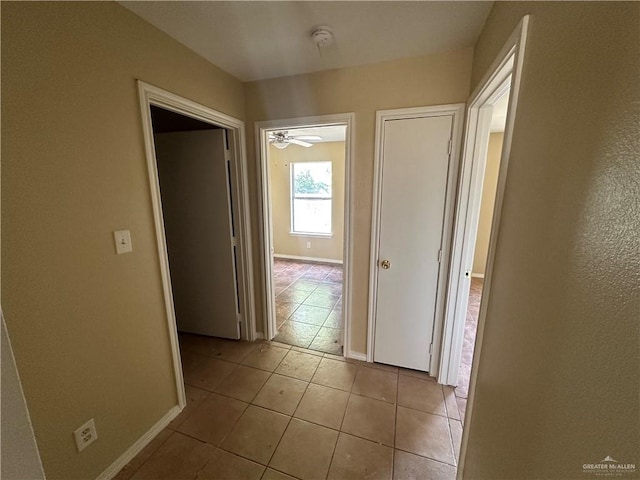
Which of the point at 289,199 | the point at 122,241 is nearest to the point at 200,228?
the point at 122,241

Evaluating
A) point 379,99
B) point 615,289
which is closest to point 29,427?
point 615,289

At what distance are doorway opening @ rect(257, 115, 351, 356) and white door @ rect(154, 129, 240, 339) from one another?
460 millimetres

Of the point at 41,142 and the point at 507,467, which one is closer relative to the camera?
the point at 507,467

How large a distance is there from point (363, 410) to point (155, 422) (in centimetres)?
137

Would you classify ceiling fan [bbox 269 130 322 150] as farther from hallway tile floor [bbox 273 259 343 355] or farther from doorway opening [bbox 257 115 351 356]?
hallway tile floor [bbox 273 259 343 355]

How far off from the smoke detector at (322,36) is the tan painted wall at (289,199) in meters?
3.16

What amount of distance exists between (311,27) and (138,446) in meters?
2.68

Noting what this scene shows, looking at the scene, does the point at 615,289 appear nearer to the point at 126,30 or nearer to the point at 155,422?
A: the point at 126,30

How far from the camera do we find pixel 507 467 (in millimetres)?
839

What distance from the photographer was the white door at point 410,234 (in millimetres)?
1806

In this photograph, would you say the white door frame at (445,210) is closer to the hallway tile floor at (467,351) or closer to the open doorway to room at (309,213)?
the hallway tile floor at (467,351)

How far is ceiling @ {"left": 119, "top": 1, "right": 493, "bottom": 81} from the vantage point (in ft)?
4.25

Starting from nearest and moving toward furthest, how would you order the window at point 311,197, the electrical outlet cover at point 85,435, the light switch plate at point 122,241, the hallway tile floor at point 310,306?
the electrical outlet cover at point 85,435
the light switch plate at point 122,241
the hallway tile floor at point 310,306
the window at point 311,197

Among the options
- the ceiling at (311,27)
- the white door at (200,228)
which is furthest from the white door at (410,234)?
the white door at (200,228)
